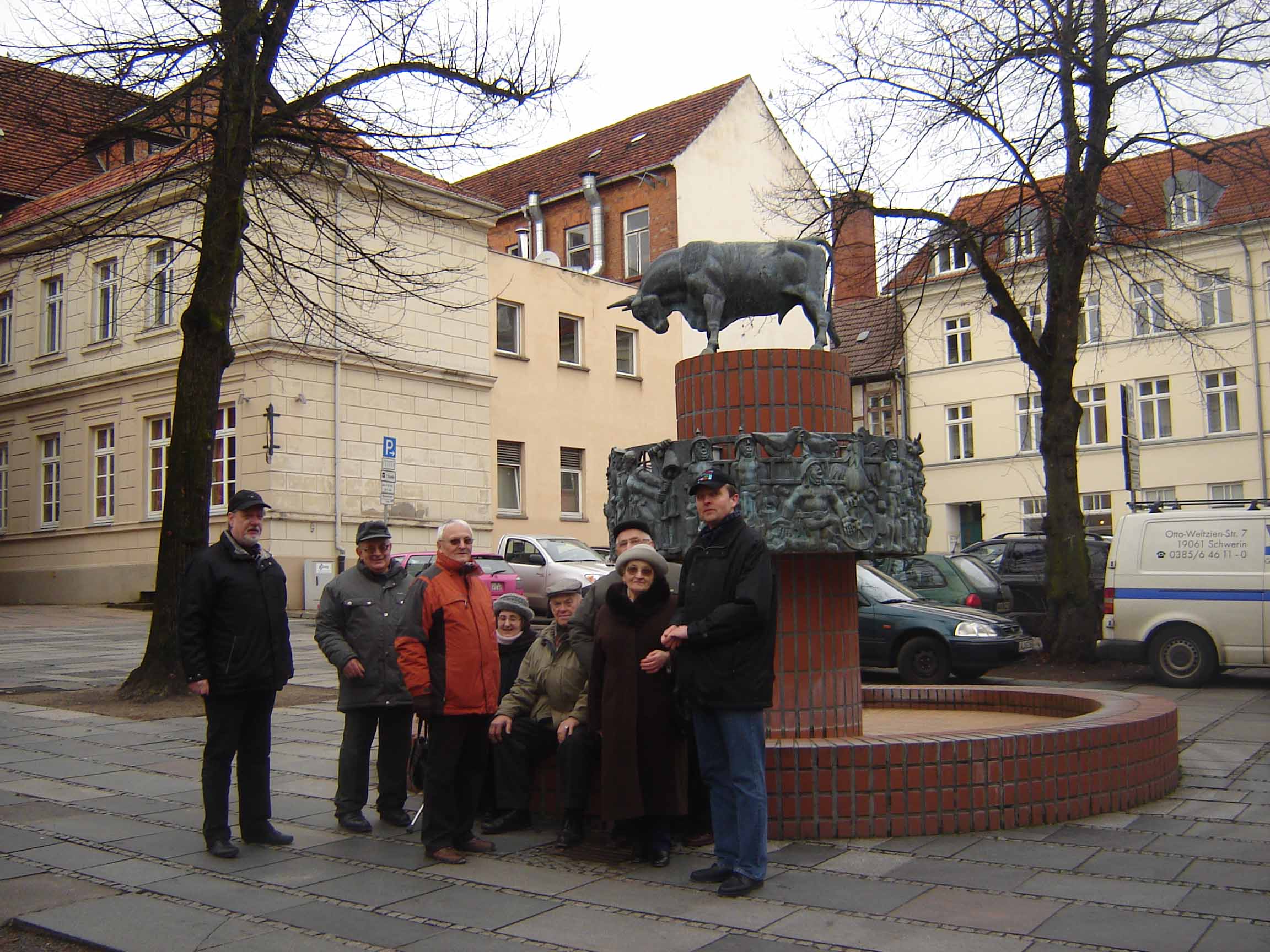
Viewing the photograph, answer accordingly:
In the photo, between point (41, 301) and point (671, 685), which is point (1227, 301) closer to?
point (41, 301)

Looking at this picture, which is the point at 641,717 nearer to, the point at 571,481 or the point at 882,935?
the point at 882,935

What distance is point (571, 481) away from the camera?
33.6 m

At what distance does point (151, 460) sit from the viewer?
28.9 meters

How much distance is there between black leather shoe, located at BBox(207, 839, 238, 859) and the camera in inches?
261

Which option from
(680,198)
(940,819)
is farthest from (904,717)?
(680,198)

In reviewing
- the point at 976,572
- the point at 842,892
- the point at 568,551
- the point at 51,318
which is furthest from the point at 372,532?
the point at 51,318

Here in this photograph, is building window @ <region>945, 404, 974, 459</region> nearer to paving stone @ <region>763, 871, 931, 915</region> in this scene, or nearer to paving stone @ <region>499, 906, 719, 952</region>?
paving stone @ <region>763, 871, 931, 915</region>

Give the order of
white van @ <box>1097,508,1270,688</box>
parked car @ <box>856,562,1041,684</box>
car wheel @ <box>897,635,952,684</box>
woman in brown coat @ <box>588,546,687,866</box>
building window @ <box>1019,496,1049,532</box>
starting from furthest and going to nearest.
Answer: building window @ <box>1019,496,1049,532</box> < car wheel @ <box>897,635,952,684</box> < parked car @ <box>856,562,1041,684</box> < white van @ <box>1097,508,1270,688</box> < woman in brown coat @ <box>588,546,687,866</box>

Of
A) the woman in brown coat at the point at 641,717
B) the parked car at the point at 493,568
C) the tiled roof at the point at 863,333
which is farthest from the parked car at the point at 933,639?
the tiled roof at the point at 863,333

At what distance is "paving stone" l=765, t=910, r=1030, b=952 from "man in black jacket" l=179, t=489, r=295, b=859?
3.08 meters

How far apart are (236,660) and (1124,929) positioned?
179 inches

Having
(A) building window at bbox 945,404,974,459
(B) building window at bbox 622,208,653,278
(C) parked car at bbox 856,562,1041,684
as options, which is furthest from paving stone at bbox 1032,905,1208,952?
(A) building window at bbox 945,404,974,459

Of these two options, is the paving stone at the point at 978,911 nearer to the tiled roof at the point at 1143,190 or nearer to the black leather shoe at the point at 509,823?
the black leather shoe at the point at 509,823

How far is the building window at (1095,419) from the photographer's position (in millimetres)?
39094
